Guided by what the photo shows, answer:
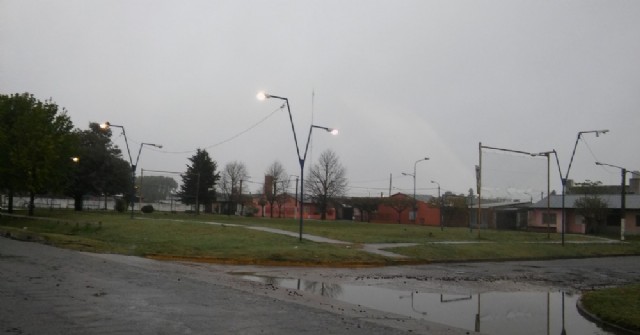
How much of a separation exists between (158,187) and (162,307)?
180385 mm

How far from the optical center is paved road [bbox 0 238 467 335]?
316 inches

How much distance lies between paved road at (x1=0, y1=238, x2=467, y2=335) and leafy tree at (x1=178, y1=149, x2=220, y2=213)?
74052 mm

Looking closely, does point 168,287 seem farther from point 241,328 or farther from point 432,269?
point 432,269

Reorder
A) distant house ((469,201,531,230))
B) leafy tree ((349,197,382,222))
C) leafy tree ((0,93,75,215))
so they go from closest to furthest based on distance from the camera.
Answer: leafy tree ((0,93,75,215)) → distant house ((469,201,531,230)) → leafy tree ((349,197,382,222))

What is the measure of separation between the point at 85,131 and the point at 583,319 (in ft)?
257

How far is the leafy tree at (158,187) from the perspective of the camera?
6686 inches

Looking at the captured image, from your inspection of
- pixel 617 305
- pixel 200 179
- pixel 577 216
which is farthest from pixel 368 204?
pixel 617 305

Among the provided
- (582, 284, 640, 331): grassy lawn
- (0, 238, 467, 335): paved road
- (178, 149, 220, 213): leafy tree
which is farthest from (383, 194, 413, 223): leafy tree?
(0, 238, 467, 335): paved road

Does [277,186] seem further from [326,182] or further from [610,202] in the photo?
[610,202]

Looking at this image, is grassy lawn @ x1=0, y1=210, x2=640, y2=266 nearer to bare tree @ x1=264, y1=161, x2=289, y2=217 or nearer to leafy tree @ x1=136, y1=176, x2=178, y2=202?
bare tree @ x1=264, y1=161, x2=289, y2=217

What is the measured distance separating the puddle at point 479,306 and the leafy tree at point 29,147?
125 ft

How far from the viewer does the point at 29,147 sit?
151 feet

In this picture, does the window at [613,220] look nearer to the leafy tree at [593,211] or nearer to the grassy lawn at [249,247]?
the leafy tree at [593,211]

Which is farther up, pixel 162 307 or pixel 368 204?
pixel 368 204
